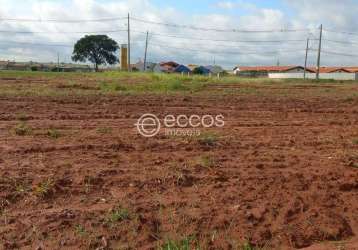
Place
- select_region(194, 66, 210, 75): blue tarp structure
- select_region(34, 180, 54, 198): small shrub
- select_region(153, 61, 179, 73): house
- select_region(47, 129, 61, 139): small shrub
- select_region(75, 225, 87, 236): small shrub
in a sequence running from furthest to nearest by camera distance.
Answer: select_region(153, 61, 179, 73): house < select_region(194, 66, 210, 75): blue tarp structure < select_region(47, 129, 61, 139): small shrub < select_region(34, 180, 54, 198): small shrub < select_region(75, 225, 87, 236): small shrub

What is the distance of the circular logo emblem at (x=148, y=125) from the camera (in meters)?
8.19

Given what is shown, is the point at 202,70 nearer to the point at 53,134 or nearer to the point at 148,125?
the point at 148,125

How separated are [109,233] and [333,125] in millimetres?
7173

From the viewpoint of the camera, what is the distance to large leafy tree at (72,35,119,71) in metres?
74.9

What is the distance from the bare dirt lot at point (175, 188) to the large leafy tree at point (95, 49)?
224 feet

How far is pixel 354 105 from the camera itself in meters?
14.8

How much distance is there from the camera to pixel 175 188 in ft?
17.1

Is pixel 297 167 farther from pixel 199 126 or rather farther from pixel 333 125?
pixel 333 125

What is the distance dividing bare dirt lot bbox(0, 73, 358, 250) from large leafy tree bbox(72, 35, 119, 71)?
68182mm

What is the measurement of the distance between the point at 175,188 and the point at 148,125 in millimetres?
3965

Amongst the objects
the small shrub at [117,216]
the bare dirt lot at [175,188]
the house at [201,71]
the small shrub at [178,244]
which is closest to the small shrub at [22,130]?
the bare dirt lot at [175,188]

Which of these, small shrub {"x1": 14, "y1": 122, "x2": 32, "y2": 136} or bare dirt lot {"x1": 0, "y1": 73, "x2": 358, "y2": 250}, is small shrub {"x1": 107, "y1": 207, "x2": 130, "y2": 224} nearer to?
bare dirt lot {"x1": 0, "y1": 73, "x2": 358, "y2": 250}

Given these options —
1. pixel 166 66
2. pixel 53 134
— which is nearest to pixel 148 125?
pixel 53 134

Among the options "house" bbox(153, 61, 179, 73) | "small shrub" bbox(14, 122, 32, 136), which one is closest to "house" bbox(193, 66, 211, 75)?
"house" bbox(153, 61, 179, 73)
